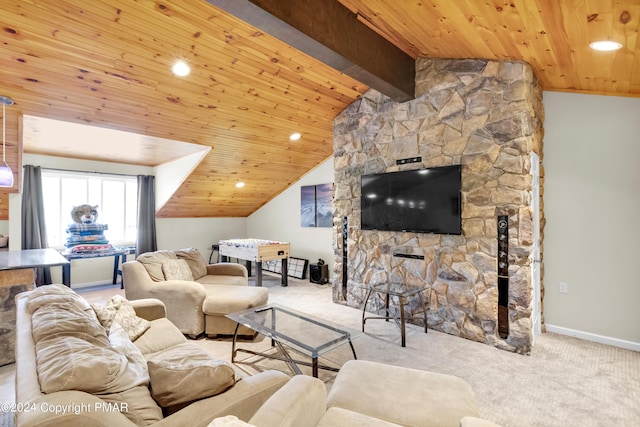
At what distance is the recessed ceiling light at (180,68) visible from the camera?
306 cm

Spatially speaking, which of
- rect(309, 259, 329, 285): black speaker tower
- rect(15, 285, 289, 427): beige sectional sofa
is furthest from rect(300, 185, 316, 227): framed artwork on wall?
rect(15, 285, 289, 427): beige sectional sofa

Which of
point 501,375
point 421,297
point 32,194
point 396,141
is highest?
point 396,141

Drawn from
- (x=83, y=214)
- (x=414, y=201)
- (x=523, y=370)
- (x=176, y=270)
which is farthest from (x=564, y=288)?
(x=83, y=214)

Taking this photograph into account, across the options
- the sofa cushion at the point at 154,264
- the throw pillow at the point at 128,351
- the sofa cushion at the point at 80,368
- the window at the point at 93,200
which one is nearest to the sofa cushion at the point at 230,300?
the sofa cushion at the point at 154,264

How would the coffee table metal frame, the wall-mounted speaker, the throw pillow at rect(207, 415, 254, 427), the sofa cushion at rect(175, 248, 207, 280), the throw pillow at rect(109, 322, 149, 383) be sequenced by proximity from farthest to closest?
the wall-mounted speaker
the sofa cushion at rect(175, 248, 207, 280)
the coffee table metal frame
the throw pillow at rect(109, 322, 149, 383)
the throw pillow at rect(207, 415, 254, 427)

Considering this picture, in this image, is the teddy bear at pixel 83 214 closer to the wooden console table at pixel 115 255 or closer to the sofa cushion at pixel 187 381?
the wooden console table at pixel 115 255

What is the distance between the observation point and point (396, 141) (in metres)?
4.02

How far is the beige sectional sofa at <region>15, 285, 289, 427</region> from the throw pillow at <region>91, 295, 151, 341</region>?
1.52ft

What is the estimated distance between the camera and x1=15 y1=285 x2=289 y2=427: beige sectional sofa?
976 mm

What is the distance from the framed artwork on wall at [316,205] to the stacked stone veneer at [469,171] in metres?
1.77

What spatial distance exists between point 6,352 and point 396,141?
431 centimetres

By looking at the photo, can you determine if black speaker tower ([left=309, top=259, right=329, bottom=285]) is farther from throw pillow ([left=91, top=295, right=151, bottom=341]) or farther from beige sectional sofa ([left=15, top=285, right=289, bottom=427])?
beige sectional sofa ([left=15, top=285, right=289, bottom=427])

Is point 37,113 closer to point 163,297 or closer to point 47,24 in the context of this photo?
point 47,24

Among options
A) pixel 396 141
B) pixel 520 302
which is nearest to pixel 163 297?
pixel 396 141
